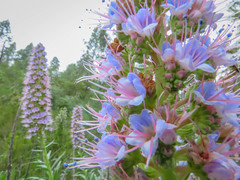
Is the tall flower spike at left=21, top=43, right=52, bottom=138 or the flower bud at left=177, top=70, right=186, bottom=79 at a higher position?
the tall flower spike at left=21, top=43, right=52, bottom=138

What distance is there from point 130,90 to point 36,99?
3911mm

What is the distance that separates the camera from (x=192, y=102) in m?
1.26

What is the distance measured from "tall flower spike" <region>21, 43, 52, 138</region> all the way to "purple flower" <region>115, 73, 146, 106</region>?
3.52 metres

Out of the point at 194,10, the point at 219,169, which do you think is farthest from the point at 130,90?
the point at 194,10

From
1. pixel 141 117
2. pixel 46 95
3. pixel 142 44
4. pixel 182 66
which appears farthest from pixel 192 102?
pixel 46 95

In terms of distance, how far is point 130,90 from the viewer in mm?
1236

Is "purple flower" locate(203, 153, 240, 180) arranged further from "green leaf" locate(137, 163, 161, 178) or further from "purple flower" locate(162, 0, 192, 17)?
"purple flower" locate(162, 0, 192, 17)

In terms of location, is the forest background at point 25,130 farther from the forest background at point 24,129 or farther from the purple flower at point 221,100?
the purple flower at point 221,100

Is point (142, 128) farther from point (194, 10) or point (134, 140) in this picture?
point (194, 10)

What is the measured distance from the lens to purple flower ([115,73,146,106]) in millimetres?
1107

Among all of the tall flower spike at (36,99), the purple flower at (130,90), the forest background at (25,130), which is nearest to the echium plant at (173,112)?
the purple flower at (130,90)

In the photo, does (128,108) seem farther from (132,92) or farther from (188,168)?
(188,168)

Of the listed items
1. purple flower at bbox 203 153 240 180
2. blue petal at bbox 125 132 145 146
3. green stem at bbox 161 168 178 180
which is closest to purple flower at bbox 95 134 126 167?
blue petal at bbox 125 132 145 146

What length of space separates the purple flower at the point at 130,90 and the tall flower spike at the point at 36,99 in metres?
3.52
